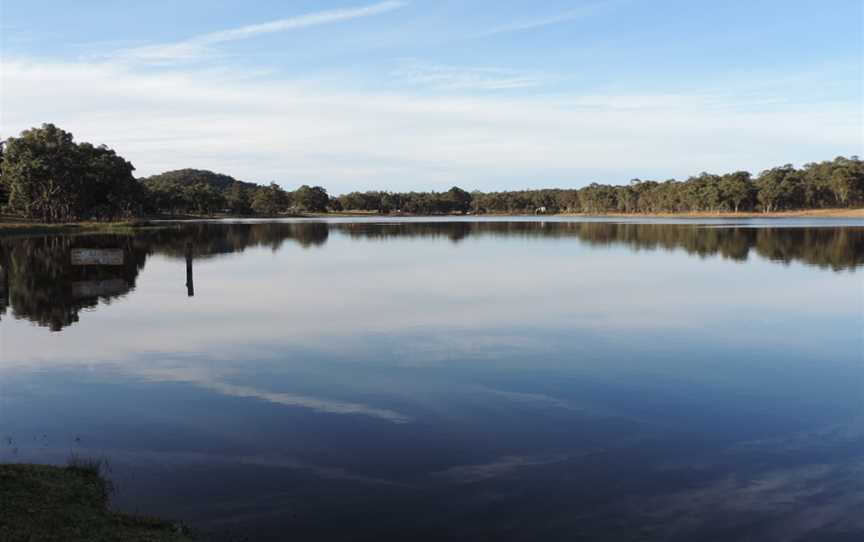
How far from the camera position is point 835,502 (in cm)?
1050

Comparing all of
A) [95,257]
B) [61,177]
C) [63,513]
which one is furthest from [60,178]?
[63,513]

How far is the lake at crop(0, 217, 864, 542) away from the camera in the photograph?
10188 millimetres

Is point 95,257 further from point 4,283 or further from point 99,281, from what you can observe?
point 4,283

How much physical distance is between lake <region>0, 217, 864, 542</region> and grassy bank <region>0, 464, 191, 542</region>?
0.58m

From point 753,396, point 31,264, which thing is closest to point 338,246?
point 31,264

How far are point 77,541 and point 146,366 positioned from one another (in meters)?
12.2

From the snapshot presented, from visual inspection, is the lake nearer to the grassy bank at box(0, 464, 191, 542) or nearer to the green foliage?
the grassy bank at box(0, 464, 191, 542)

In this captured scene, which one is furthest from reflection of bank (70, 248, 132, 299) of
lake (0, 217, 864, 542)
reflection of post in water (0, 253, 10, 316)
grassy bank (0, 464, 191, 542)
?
grassy bank (0, 464, 191, 542)

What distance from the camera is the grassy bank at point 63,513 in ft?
27.2

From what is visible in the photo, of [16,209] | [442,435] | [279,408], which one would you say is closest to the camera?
[442,435]

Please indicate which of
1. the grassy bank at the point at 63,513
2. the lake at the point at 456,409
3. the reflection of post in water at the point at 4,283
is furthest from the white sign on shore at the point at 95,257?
the grassy bank at the point at 63,513

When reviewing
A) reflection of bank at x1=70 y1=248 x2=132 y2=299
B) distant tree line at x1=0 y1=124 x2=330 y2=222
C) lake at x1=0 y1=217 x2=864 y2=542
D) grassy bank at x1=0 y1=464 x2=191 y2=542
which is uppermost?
distant tree line at x1=0 y1=124 x2=330 y2=222

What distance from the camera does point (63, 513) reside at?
898cm

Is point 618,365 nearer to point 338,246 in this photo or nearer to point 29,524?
point 29,524
